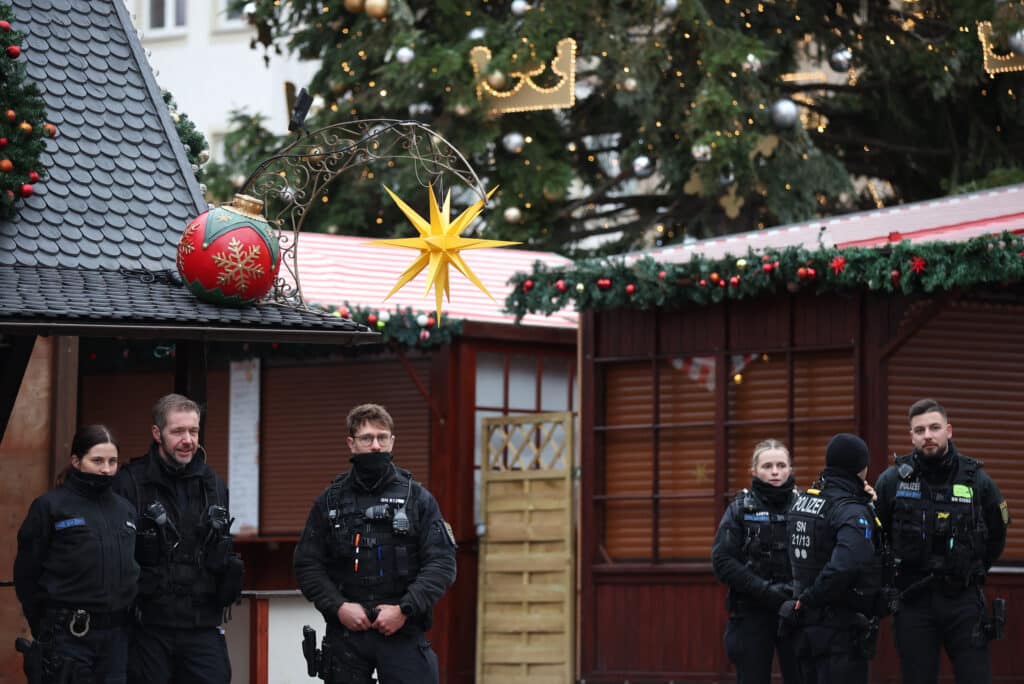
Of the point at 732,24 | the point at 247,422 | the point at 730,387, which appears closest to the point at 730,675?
the point at 730,387

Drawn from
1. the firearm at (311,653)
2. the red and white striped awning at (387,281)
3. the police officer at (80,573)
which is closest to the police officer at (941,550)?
the firearm at (311,653)

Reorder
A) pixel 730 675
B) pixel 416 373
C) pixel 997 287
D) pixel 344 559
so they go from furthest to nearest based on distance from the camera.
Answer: pixel 416 373 → pixel 730 675 → pixel 997 287 → pixel 344 559

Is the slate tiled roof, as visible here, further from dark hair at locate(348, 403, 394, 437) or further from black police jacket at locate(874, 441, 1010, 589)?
black police jacket at locate(874, 441, 1010, 589)

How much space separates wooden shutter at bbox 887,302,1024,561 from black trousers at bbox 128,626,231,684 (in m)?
6.15

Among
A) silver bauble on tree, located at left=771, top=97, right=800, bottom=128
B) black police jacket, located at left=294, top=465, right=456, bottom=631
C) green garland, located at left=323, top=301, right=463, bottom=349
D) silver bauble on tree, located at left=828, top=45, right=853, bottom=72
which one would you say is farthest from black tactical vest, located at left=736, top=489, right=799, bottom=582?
silver bauble on tree, located at left=828, top=45, right=853, bottom=72

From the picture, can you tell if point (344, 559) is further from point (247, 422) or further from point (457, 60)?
point (457, 60)

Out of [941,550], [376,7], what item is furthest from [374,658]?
[376,7]

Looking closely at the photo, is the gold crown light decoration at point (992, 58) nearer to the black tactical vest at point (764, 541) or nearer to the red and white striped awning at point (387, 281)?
the red and white striped awning at point (387, 281)

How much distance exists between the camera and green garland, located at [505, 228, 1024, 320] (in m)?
13.6

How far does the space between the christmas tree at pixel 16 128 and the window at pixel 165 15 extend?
25912mm

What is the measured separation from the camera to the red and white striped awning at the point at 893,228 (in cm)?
1484

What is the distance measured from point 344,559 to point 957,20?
13817mm

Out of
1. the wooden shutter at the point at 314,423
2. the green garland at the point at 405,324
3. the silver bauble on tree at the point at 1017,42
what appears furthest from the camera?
the silver bauble on tree at the point at 1017,42

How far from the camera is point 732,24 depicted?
909 inches
